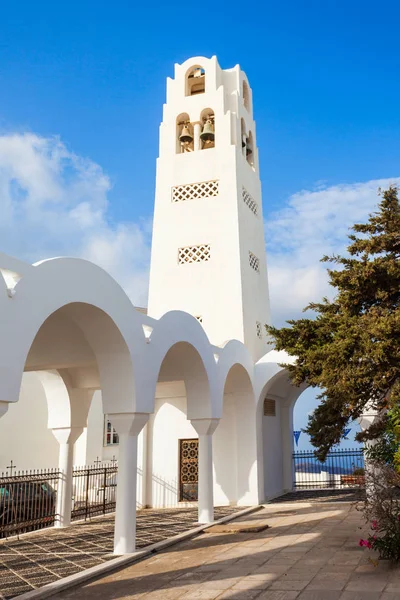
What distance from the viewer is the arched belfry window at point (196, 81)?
17969mm

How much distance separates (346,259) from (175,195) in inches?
268

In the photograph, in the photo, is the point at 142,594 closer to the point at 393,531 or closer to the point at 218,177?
the point at 393,531

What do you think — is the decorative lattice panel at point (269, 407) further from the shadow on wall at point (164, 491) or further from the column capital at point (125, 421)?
the column capital at point (125, 421)

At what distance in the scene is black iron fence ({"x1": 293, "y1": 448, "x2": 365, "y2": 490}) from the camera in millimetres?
19016

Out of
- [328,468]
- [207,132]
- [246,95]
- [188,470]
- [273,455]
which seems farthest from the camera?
[328,468]

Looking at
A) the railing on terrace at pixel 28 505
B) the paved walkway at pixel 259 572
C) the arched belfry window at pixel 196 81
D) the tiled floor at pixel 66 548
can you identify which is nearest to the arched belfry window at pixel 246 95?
the arched belfry window at pixel 196 81

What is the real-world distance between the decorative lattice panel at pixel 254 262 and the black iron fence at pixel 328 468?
6.39 meters

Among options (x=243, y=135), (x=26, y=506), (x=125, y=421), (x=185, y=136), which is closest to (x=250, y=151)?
(x=243, y=135)

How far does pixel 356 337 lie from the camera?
10359mm

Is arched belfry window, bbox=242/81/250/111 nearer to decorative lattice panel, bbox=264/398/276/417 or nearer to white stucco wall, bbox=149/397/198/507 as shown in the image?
decorative lattice panel, bbox=264/398/276/417

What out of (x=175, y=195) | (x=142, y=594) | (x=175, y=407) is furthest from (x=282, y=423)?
(x=142, y=594)

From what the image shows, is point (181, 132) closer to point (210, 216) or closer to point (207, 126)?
point (207, 126)

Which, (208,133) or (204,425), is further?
(208,133)

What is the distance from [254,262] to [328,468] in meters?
8.71
